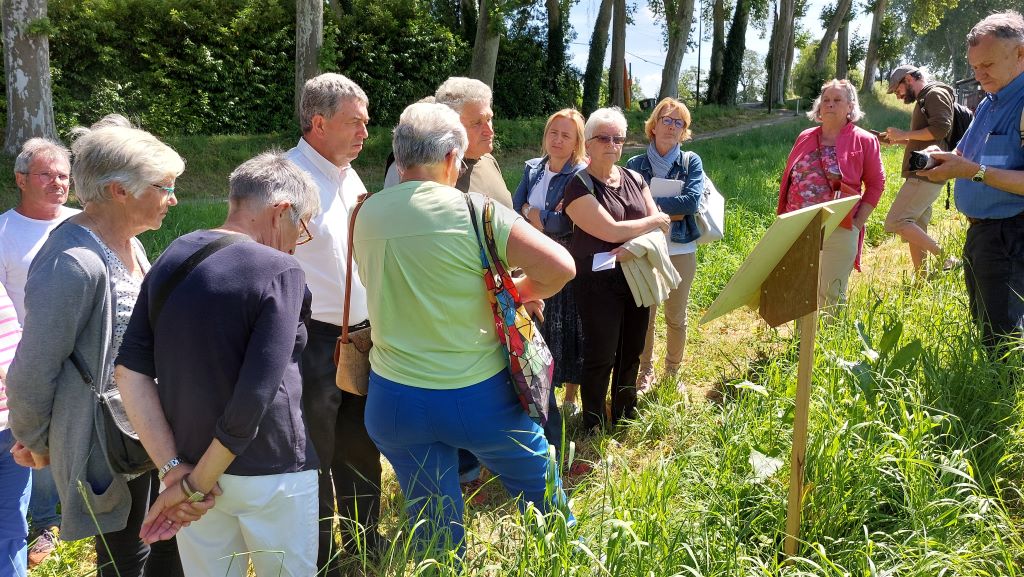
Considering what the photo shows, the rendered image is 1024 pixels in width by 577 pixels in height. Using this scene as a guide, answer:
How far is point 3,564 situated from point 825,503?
2877mm

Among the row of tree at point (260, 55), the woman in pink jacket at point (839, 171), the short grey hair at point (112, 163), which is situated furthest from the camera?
the row of tree at point (260, 55)

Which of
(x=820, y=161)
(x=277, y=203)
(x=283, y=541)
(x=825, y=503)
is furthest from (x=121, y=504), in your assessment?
(x=820, y=161)

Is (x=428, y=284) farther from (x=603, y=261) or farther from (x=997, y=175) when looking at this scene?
(x=997, y=175)

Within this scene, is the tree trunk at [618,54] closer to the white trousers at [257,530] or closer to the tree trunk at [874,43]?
the tree trunk at [874,43]

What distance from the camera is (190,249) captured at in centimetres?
199

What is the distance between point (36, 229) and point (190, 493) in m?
2.26

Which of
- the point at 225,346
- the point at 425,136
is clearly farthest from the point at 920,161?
the point at 225,346

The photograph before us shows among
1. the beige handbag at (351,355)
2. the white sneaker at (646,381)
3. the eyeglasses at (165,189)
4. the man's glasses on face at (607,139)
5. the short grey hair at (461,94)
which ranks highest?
the short grey hair at (461,94)

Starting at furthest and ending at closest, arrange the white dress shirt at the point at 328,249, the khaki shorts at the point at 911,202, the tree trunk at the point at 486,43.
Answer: the tree trunk at the point at 486,43 < the khaki shorts at the point at 911,202 < the white dress shirt at the point at 328,249

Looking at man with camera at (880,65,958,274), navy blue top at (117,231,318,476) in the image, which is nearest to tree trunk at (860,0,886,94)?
man with camera at (880,65,958,274)

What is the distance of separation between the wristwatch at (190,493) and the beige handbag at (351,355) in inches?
31.7

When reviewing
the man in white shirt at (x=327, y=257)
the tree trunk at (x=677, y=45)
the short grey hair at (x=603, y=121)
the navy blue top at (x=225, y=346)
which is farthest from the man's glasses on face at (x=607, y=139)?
the tree trunk at (x=677, y=45)

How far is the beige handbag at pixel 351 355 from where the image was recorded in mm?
2711

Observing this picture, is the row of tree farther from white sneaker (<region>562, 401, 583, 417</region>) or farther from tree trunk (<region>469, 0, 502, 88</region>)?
white sneaker (<region>562, 401, 583, 417</region>)
